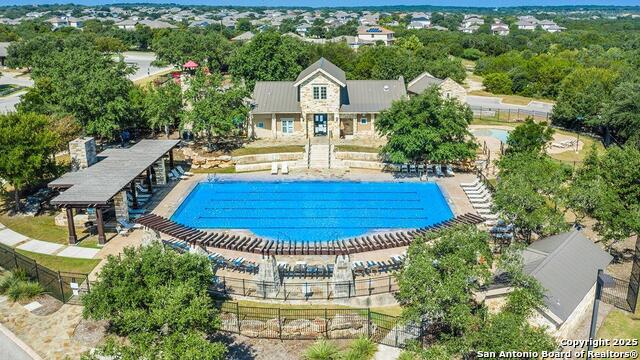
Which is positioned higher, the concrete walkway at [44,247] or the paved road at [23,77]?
the paved road at [23,77]

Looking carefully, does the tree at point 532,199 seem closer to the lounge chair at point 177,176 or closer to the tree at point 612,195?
the tree at point 612,195

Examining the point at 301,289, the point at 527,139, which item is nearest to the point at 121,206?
the point at 301,289

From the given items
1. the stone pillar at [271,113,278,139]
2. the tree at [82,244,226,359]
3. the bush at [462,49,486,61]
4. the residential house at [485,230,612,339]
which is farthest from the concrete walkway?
the bush at [462,49,486,61]

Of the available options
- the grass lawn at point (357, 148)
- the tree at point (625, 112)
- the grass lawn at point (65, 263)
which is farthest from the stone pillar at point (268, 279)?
the tree at point (625, 112)

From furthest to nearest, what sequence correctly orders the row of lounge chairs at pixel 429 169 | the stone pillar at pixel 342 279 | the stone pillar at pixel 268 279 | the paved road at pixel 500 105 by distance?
the paved road at pixel 500 105 → the row of lounge chairs at pixel 429 169 → the stone pillar at pixel 268 279 → the stone pillar at pixel 342 279

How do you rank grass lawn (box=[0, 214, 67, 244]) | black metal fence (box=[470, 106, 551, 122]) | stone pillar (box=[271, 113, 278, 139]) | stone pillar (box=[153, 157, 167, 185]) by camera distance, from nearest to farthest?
grass lawn (box=[0, 214, 67, 244]), stone pillar (box=[153, 157, 167, 185]), stone pillar (box=[271, 113, 278, 139]), black metal fence (box=[470, 106, 551, 122])

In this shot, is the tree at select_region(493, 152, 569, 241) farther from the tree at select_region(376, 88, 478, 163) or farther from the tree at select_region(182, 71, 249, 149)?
the tree at select_region(182, 71, 249, 149)
